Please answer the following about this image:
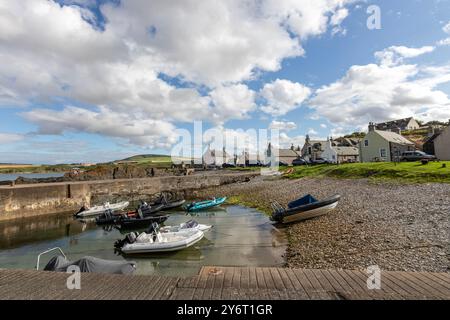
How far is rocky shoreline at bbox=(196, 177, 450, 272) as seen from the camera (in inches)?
365

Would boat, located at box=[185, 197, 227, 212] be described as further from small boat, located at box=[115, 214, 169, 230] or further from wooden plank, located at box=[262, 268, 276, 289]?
wooden plank, located at box=[262, 268, 276, 289]

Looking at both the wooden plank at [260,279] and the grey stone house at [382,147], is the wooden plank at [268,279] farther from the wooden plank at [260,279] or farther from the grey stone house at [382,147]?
the grey stone house at [382,147]

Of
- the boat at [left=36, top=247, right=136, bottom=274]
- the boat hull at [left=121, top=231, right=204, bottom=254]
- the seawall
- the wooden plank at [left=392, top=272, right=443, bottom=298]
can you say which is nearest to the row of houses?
the seawall

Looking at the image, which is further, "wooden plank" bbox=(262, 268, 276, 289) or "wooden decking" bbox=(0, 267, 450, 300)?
"wooden plank" bbox=(262, 268, 276, 289)

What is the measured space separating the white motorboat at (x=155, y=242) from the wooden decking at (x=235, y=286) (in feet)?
29.7

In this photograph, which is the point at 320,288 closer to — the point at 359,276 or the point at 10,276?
the point at 359,276

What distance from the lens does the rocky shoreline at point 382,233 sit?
927 cm

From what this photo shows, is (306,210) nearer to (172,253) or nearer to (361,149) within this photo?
(172,253)

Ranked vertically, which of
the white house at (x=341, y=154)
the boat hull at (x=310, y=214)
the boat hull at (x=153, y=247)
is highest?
the white house at (x=341, y=154)

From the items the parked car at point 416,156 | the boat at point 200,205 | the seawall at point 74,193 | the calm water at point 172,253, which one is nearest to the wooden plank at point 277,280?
the calm water at point 172,253

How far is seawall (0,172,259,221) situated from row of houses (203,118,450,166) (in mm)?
33000
